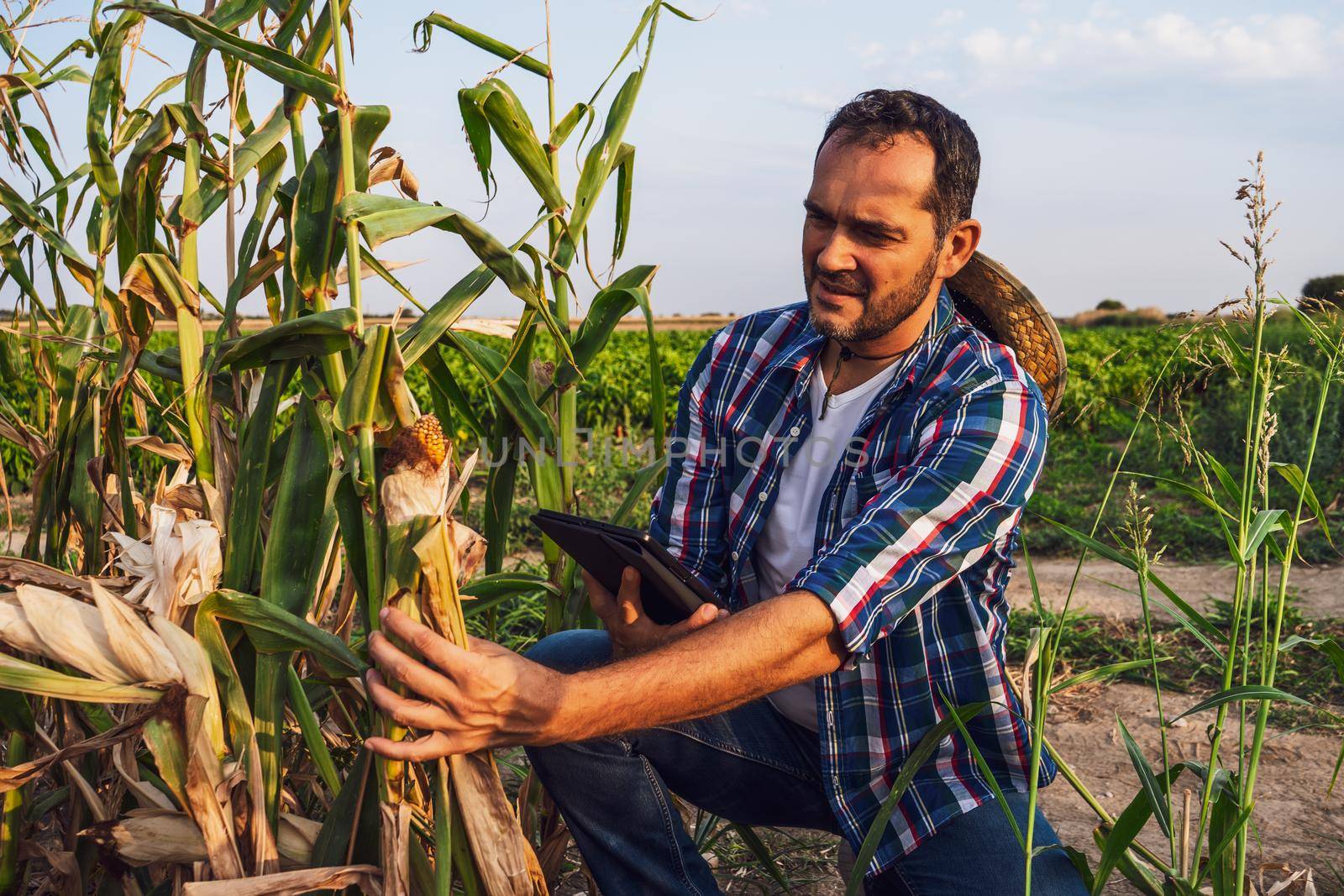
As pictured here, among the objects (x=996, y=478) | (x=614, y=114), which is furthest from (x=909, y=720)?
(x=614, y=114)

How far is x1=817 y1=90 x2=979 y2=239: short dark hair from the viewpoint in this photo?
1.90 metres

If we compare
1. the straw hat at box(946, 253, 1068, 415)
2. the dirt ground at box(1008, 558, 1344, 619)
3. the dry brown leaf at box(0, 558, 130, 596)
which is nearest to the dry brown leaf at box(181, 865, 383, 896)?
the dry brown leaf at box(0, 558, 130, 596)

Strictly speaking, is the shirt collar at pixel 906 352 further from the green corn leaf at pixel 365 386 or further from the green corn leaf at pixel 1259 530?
the green corn leaf at pixel 365 386

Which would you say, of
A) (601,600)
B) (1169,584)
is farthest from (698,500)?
(1169,584)

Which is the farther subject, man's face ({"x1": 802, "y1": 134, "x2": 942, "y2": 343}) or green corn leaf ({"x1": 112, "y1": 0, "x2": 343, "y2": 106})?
man's face ({"x1": 802, "y1": 134, "x2": 942, "y2": 343})

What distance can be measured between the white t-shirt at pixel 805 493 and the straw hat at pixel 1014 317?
0.33 meters

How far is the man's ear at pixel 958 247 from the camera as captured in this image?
6.52 feet

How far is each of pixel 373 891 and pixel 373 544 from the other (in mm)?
464

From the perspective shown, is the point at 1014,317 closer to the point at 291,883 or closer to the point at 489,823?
the point at 489,823

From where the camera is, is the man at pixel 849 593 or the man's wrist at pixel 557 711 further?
the man at pixel 849 593

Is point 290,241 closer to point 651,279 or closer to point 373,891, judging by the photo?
point 651,279

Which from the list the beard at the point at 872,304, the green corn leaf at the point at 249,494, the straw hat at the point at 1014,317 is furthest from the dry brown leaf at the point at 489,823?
the straw hat at the point at 1014,317

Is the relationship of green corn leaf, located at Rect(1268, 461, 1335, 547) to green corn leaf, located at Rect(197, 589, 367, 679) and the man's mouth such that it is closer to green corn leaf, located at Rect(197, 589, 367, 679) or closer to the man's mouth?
the man's mouth

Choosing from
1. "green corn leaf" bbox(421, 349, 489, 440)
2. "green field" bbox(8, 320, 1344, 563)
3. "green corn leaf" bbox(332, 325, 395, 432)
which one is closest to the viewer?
"green corn leaf" bbox(332, 325, 395, 432)
